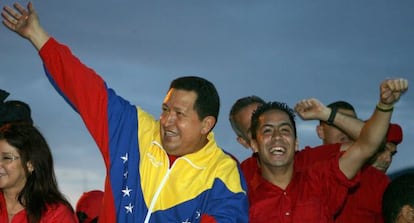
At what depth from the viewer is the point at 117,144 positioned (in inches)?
199

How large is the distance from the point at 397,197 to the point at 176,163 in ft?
5.50

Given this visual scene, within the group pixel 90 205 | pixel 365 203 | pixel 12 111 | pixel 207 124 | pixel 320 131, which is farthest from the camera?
pixel 90 205

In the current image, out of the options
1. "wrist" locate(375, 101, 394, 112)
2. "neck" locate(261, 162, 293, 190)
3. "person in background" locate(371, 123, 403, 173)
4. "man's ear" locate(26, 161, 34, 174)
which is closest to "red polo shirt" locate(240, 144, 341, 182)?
"neck" locate(261, 162, 293, 190)

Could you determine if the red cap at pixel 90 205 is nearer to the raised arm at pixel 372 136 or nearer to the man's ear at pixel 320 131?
the man's ear at pixel 320 131

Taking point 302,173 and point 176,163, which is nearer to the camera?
point 176,163

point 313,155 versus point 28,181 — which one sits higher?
point 313,155

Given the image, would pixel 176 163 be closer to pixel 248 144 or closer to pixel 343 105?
pixel 248 144

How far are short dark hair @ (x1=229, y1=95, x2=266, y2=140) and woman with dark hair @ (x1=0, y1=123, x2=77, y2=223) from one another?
6.59 feet

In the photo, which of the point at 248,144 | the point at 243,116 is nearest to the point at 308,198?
the point at 248,144

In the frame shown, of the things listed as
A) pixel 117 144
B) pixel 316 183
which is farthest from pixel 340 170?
pixel 117 144

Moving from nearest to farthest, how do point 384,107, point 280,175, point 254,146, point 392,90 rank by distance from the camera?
point 392,90 < point 384,107 < point 280,175 < point 254,146

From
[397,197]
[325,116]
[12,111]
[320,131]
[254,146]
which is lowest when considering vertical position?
[397,197]

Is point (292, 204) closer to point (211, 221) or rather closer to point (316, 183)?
point (316, 183)

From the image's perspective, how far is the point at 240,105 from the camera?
6758 millimetres
